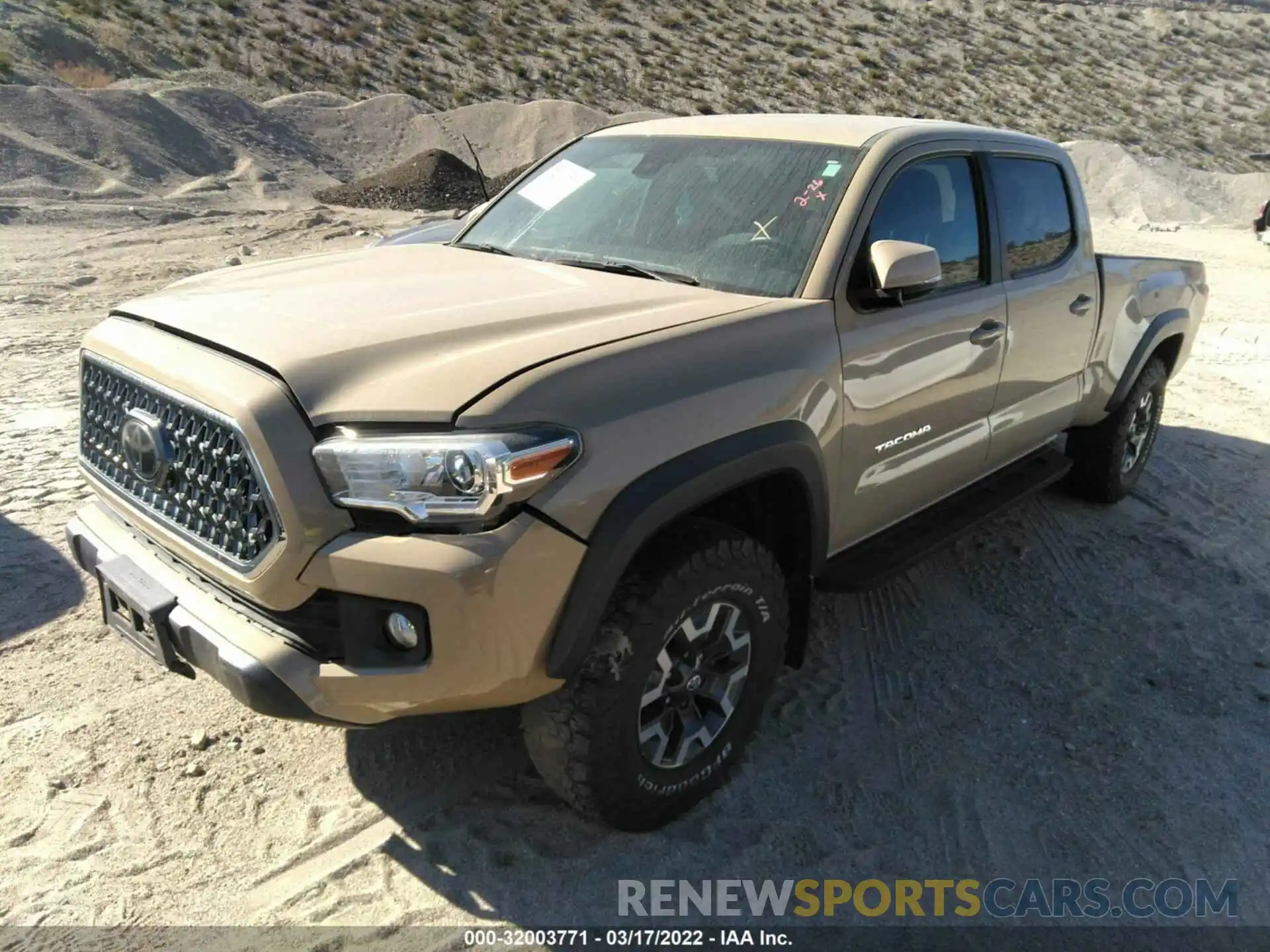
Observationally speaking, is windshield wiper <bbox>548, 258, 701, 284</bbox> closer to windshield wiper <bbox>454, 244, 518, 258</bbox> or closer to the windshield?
the windshield

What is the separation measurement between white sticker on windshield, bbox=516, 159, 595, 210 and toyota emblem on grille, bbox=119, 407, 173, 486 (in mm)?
1839

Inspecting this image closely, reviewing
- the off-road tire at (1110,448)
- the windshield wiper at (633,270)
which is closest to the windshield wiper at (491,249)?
the windshield wiper at (633,270)

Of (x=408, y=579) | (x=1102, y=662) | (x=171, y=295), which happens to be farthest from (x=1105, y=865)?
(x=171, y=295)

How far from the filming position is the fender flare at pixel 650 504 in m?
2.22

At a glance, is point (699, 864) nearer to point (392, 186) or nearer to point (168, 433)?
point (168, 433)

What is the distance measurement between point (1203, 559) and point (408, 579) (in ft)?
14.2

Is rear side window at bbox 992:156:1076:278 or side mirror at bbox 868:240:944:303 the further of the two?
rear side window at bbox 992:156:1076:278

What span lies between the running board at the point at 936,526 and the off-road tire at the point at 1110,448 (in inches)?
22.4

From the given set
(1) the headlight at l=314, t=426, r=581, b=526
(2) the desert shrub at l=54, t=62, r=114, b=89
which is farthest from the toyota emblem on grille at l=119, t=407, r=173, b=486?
(2) the desert shrub at l=54, t=62, r=114, b=89

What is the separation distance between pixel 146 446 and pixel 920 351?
243cm

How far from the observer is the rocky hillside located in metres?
27.0

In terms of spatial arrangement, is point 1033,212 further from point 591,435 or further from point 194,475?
point 194,475

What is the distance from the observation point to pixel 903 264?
2924 mm

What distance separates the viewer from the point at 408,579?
2.06 m
